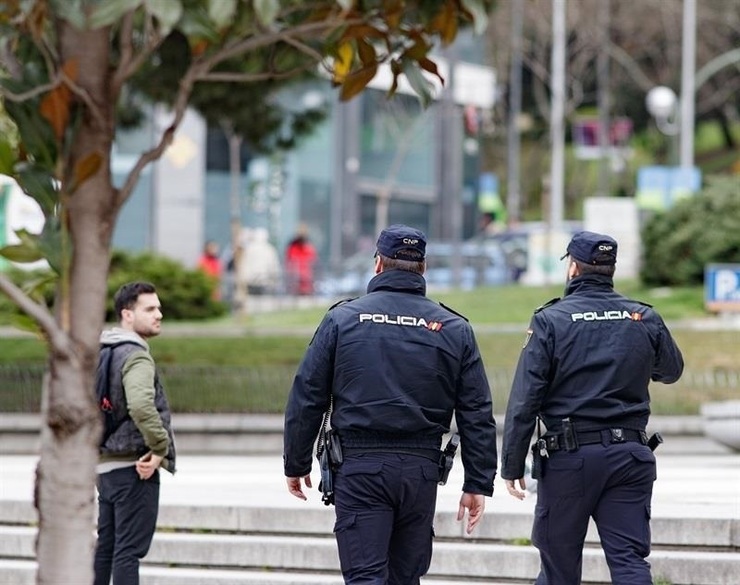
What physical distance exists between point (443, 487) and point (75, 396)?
19.6 feet

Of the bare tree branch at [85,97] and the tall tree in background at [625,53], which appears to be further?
the tall tree in background at [625,53]

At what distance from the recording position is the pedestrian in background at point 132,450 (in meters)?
7.03

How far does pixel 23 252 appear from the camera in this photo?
4.56 meters

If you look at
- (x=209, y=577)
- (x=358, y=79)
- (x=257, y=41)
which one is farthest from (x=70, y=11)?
(x=209, y=577)

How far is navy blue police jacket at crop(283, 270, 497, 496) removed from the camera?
6008 mm

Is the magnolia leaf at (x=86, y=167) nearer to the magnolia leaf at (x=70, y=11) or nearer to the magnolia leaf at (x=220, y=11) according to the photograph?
the magnolia leaf at (x=70, y=11)

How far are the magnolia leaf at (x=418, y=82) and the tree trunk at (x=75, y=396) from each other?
5.12 feet

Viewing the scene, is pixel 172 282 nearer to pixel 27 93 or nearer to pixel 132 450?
pixel 132 450

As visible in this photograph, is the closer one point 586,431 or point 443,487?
point 586,431

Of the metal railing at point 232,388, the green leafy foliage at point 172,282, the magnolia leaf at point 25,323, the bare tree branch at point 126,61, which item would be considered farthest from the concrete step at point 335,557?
the green leafy foliage at point 172,282

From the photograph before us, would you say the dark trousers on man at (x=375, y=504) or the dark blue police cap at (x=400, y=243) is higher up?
the dark blue police cap at (x=400, y=243)

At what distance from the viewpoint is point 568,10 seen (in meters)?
49.6

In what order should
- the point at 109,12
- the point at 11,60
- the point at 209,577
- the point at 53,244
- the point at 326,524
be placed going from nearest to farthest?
the point at 109,12 < the point at 53,244 < the point at 11,60 < the point at 209,577 < the point at 326,524

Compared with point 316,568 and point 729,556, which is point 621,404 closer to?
point 729,556
